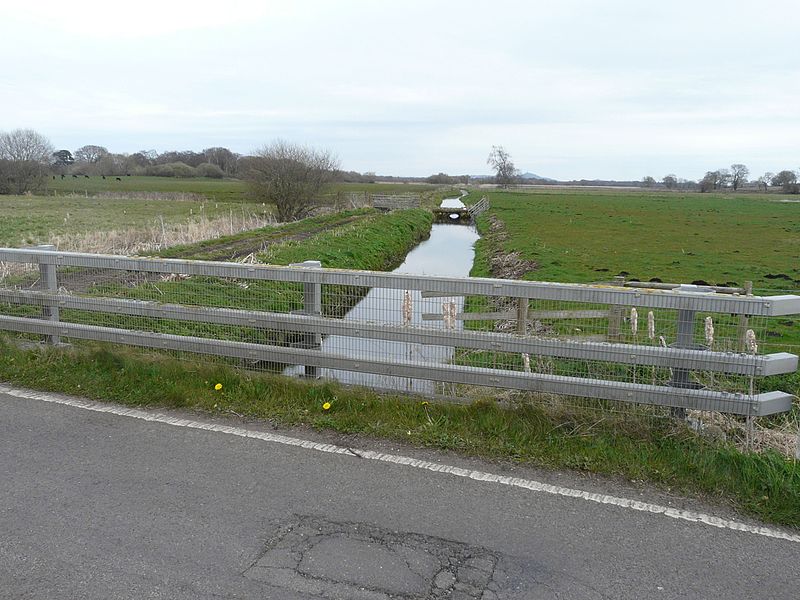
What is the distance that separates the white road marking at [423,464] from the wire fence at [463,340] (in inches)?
34.5

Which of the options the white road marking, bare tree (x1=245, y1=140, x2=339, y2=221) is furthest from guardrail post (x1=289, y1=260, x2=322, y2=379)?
bare tree (x1=245, y1=140, x2=339, y2=221)

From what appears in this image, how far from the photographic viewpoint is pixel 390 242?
30062 millimetres

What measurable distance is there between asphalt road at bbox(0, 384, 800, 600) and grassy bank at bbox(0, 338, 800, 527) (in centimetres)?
25

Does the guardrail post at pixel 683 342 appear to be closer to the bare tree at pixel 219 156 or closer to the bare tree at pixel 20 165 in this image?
the bare tree at pixel 20 165

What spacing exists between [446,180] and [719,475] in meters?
145

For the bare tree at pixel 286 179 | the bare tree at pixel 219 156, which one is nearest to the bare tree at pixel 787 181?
the bare tree at pixel 219 156

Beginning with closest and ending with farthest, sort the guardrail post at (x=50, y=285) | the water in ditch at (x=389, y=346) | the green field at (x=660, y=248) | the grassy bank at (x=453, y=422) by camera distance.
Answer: the grassy bank at (x=453, y=422) < the water in ditch at (x=389, y=346) < the guardrail post at (x=50, y=285) < the green field at (x=660, y=248)

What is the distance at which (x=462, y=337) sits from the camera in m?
4.90

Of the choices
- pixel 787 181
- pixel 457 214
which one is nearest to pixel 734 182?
pixel 787 181

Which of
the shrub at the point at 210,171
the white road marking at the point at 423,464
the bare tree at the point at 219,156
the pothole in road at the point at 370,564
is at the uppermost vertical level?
the bare tree at the point at 219,156

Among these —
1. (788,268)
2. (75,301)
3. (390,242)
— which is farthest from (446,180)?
(75,301)

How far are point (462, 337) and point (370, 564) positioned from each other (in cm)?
217

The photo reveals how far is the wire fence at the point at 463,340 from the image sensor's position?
4355 mm

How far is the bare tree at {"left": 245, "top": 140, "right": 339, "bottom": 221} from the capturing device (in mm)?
34938
